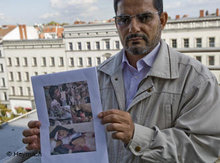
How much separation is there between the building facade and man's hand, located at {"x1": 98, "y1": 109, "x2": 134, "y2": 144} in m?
15.2

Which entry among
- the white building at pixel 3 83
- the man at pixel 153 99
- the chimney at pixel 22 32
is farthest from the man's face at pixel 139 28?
the white building at pixel 3 83

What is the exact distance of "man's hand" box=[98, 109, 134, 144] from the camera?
31.1 inches

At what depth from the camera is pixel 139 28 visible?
100 cm

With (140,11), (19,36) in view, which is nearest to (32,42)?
(19,36)

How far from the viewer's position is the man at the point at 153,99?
833 mm

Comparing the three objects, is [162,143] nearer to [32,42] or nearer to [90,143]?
[90,143]

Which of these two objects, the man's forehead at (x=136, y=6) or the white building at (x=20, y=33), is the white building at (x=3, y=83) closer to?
the white building at (x=20, y=33)

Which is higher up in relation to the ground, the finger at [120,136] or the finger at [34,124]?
the finger at [34,124]

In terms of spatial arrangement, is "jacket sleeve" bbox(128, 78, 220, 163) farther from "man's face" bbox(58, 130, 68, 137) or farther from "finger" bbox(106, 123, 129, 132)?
"man's face" bbox(58, 130, 68, 137)

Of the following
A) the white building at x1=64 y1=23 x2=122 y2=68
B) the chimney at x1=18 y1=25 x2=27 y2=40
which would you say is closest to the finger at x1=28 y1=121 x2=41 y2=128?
the white building at x1=64 y1=23 x2=122 y2=68

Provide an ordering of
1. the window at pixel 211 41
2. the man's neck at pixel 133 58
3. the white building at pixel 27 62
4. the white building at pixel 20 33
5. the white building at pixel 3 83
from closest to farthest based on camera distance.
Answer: the man's neck at pixel 133 58 < the window at pixel 211 41 < the white building at pixel 27 62 < the white building at pixel 20 33 < the white building at pixel 3 83

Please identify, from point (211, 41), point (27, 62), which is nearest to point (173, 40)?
point (211, 41)

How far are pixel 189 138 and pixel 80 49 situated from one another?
721 inches

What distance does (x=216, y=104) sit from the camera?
2.83ft
